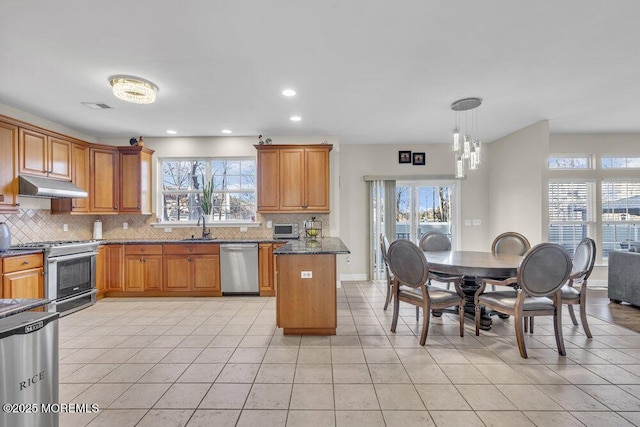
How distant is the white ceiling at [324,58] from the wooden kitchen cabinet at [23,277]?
192cm

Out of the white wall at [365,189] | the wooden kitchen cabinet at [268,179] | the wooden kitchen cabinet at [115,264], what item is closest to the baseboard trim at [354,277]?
the white wall at [365,189]

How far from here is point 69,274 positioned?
12.6ft

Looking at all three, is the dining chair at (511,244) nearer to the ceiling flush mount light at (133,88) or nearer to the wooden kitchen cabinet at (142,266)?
the ceiling flush mount light at (133,88)

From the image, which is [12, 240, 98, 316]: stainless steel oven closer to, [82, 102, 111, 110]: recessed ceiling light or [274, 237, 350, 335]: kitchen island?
[82, 102, 111, 110]: recessed ceiling light

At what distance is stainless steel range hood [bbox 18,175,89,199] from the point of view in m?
3.51

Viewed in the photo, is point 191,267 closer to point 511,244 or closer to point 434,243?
point 434,243

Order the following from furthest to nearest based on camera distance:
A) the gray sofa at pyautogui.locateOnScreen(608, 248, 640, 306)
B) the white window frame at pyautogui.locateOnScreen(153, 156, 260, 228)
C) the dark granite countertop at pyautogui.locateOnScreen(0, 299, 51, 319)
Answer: the white window frame at pyautogui.locateOnScreen(153, 156, 260, 228) < the gray sofa at pyautogui.locateOnScreen(608, 248, 640, 306) < the dark granite countertop at pyautogui.locateOnScreen(0, 299, 51, 319)

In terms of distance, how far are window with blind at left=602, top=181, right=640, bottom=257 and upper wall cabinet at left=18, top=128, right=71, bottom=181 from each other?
8.84 m

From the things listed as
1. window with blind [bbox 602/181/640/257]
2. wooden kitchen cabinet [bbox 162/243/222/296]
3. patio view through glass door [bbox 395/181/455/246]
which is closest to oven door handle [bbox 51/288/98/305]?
wooden kitchen cabinet [bbox 162/243/222/296]

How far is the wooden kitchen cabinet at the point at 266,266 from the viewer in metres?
4.66

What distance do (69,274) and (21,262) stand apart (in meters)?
0.65

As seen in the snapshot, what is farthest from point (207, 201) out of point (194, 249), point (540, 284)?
point (540, 284)

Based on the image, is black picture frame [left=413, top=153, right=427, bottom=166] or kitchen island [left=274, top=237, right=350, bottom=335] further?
black picture frame [left=413, top=153, right=427, bottom=166]

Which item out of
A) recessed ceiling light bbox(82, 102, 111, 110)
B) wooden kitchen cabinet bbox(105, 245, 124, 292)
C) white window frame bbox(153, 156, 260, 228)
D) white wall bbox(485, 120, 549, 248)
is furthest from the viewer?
white window frame bbox(153, 156, 260, 228)
